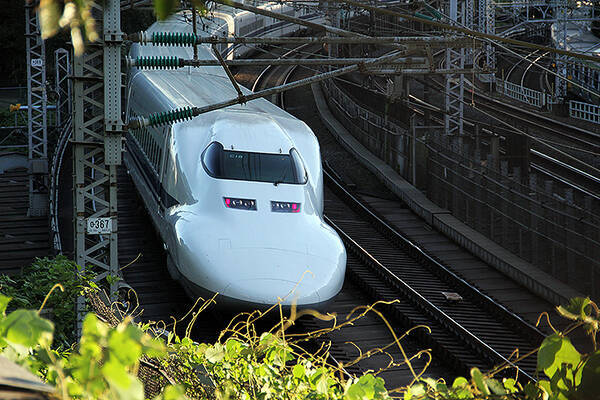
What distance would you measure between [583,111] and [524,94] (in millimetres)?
7936

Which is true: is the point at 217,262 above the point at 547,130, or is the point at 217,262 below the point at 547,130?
above

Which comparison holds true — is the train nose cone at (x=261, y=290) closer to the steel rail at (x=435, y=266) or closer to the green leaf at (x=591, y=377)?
the steel rail at (x=435, y=266)

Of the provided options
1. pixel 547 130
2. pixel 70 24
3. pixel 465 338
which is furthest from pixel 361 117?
pixel 70 24

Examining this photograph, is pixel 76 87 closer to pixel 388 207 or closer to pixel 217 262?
pixel 217 262

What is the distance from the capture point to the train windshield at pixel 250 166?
1374cm

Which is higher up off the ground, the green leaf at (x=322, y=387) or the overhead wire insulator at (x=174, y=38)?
the overhead wire insulator at (x=174, y=38)

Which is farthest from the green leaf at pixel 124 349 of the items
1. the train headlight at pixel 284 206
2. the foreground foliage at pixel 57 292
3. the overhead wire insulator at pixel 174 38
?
the train headlight at pixel 284 206

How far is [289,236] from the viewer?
12688mm

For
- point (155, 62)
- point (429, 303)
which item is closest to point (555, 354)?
point (155, 62)

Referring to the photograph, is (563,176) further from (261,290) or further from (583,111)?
(261,290)

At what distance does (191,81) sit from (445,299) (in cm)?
799

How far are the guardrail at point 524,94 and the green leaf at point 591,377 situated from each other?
4016 cm

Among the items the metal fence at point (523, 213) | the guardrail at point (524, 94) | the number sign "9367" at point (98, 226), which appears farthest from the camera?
the guardrail at point (524, 94)

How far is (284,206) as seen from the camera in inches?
527
